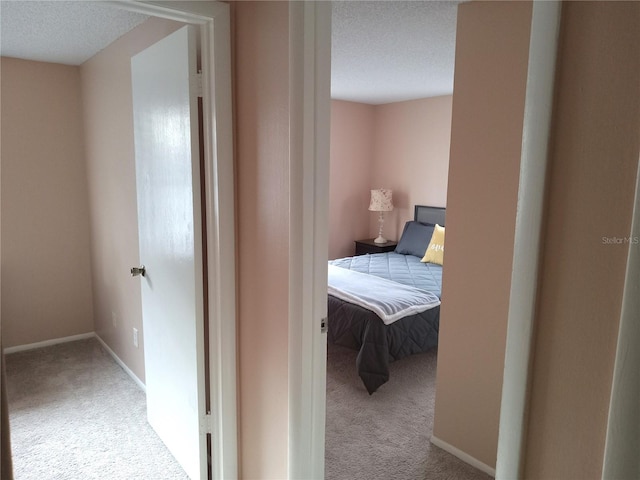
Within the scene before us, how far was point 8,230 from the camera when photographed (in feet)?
11.2

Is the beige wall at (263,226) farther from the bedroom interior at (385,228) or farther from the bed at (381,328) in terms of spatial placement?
the bed at (381,328)

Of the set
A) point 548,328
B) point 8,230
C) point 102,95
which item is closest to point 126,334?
point 8,230

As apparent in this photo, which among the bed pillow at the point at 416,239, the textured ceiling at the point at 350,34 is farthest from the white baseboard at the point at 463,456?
the bed pillow at the point at 416,239

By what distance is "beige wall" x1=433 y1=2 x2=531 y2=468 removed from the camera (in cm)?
192

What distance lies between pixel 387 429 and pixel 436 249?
2.04 metres

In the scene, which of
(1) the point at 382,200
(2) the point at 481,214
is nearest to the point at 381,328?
(2) the point at 481,214

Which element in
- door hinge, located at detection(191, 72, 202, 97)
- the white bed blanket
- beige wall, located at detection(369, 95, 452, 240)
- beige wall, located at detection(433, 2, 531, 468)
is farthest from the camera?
beige wall, located at detection(369, 95, 452, 240)

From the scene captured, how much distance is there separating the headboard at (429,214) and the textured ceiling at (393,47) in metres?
1.17

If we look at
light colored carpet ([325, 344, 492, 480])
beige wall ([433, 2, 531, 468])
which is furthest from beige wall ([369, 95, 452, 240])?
beige wall ([433, 2, 531, 468])

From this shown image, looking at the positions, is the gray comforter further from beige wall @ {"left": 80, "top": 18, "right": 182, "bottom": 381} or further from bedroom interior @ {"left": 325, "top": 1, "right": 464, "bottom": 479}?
beige wall @ {"left": 80, "top": 18, "right": 182, "bottom": 381}

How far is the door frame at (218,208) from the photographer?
1.64m

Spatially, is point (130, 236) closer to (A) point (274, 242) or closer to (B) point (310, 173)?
(A) point (274, 242)

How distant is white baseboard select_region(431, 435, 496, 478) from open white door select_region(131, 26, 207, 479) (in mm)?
1196

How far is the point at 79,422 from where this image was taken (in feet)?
8.43
